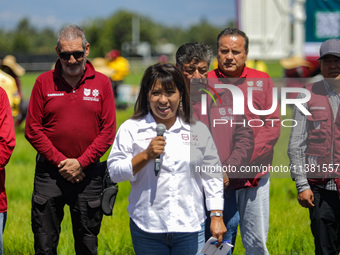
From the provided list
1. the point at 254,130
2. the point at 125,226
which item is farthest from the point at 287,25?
the point at 254,130

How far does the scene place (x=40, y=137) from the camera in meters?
4.58

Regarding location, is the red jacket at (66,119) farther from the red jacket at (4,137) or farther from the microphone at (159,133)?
the microphone at (159,133)

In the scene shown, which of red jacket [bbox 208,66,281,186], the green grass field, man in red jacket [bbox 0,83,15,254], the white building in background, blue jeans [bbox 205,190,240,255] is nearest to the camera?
man in red jacket [bbox 0,83,15,254]

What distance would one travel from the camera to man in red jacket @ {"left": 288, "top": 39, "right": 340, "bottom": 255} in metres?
4.47

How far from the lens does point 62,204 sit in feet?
15.7

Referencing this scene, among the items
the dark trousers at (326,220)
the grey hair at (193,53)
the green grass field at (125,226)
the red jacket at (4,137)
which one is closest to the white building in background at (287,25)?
the green grass field at (125,226)

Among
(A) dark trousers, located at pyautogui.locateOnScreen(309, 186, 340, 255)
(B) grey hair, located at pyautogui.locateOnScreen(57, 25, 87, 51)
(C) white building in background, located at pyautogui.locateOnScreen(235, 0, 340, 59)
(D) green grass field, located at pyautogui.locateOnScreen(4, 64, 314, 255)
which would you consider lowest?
(D) green grass field, located at pyautogui.locateOnScreen(4, 64, 314, 255)

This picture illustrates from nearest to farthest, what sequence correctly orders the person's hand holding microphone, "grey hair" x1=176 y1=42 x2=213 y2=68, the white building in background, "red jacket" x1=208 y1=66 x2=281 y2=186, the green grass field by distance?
the person's hand holding microphone → "red jacket" x1=208 y1=66 x2=281 y2=186 → "grey hair" x1=176 y1=42 x2=213 y2=68 → the green grass field → the white building in background

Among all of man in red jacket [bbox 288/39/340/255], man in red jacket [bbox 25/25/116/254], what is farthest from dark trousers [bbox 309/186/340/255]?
man in red jacket [bbox 25/25/116/254]

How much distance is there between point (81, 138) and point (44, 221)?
74cm

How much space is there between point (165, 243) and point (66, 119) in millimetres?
1469

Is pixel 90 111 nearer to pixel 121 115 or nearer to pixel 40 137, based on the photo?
pixel 40 137

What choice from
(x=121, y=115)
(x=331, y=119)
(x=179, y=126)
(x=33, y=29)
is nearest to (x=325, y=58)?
(x=331, y=119)

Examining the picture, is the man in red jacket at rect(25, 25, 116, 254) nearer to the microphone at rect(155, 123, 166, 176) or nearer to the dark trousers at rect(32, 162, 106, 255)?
the dark trousers at rect(32, 162, 106, 255)
